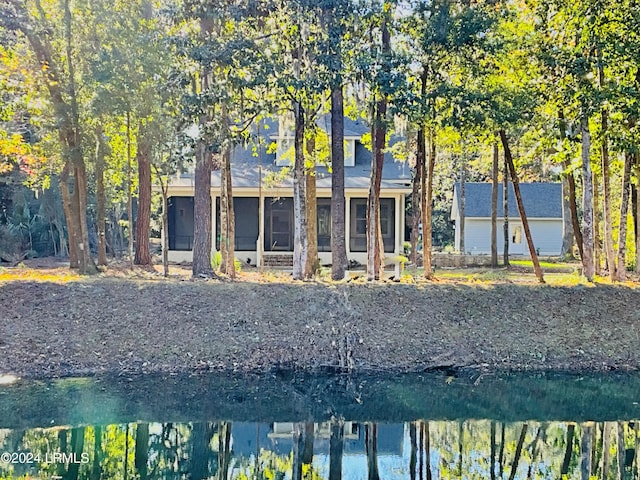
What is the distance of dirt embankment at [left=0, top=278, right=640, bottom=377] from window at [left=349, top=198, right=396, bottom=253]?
9.71 metres

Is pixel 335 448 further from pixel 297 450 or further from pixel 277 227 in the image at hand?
pixel 277 227

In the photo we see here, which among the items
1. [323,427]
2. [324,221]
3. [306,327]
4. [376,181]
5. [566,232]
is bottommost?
[323,427]

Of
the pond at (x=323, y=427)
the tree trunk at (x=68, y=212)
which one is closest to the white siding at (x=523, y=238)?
the tree trunk at (x=68, y=212)

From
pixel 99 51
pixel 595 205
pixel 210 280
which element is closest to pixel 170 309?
pixel 210 280

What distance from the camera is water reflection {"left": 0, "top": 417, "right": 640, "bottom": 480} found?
278 inches

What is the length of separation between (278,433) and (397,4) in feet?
30.2

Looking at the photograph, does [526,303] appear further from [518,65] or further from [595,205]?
[518,65]

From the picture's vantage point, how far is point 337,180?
1470cm

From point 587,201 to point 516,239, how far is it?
19653 millimetres

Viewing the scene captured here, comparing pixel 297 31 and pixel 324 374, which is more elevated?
pixel 297 31

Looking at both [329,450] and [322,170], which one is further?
[322,170]

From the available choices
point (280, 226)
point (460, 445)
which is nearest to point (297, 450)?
point (460, 445)

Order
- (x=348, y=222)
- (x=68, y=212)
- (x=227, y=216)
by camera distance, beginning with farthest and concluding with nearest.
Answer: (x=348, y=222)
(x=68, y=212)
(x=227, y=216)

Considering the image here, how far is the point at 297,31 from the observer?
13461mm
